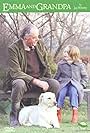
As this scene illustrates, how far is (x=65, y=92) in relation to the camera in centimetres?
129

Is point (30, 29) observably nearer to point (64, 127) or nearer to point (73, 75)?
point (73, 75)

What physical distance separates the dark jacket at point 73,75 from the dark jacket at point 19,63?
0.18 ft

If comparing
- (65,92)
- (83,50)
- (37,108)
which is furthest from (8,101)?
(83,50)

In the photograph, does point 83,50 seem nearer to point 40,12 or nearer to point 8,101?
point 40,12

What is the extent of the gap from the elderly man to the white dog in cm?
3

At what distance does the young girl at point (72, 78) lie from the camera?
1289 millimetres

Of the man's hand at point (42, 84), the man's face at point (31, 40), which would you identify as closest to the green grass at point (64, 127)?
the man's hand at point (42, 84)

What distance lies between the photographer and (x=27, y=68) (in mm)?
1276

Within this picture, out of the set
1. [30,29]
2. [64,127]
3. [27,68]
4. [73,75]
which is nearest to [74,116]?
[64,127]

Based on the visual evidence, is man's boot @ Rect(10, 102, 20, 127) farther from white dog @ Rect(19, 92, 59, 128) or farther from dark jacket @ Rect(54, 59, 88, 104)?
dark jacket @ Rect(54, 59, 88, 104)

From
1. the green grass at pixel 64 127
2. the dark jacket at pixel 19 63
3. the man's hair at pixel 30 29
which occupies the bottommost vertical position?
the green grass at pixel 64 127

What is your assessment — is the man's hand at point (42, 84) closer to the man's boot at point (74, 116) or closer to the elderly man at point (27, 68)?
the elderly man at point (27, 68)

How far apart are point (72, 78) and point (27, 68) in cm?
18

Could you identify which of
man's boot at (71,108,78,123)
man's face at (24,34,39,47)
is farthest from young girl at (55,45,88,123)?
man's face at (24,34,39,47)
